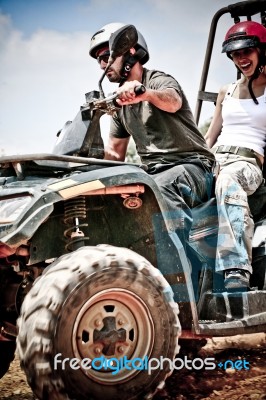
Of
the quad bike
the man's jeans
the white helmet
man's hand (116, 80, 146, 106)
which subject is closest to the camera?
the quad bike

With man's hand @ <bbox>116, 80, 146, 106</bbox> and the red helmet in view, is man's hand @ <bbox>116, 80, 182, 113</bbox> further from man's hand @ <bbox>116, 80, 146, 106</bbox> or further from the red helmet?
the red helmet

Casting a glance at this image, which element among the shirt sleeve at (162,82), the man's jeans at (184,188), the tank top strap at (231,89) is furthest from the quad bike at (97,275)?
the tank top strap at (231,89)

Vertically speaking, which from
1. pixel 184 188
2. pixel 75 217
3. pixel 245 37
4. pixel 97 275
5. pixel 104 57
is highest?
pixel 245 37

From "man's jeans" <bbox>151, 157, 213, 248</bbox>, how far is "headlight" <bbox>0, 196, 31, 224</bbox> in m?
1.00

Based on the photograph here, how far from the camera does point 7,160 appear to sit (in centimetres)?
362

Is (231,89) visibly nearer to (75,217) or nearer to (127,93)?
(127,93)

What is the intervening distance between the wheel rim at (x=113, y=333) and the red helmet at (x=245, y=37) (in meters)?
2.76

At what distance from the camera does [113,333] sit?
324 cm

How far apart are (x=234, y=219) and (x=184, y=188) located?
0.48 meters

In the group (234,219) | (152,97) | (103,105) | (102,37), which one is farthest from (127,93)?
(234,219)

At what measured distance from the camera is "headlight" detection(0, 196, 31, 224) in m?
3.21

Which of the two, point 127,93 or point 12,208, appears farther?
point 127,93

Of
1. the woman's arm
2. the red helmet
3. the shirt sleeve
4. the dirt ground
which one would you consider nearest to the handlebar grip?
the shirt sleeve

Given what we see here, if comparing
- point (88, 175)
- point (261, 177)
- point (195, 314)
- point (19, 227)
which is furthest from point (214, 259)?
point (19, 227)
